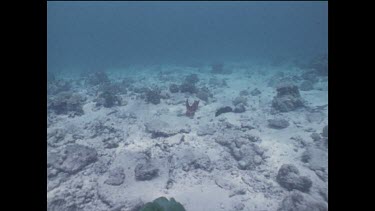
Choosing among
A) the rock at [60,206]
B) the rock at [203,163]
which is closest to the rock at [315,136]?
the rock at [203,163]

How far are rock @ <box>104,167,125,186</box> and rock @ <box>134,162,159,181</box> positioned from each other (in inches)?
16.4

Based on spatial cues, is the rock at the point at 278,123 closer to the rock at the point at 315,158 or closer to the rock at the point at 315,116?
the rock at the point at 315,116

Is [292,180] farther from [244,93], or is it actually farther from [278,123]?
[244,93]

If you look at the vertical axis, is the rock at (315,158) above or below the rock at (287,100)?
below

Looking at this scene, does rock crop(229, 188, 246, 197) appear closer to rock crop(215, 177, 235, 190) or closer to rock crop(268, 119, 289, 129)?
rock crop(215, 177, 235, 190)

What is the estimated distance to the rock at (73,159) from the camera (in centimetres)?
752

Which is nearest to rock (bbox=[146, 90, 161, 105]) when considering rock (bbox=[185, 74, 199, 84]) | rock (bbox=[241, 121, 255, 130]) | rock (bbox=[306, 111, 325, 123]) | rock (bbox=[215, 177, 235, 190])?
rock (bbox=[241, 121, 255, 130])

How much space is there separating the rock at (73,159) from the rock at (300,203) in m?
5.74

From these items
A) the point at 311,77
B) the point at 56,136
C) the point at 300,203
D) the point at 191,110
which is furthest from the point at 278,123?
the point at 311,77
